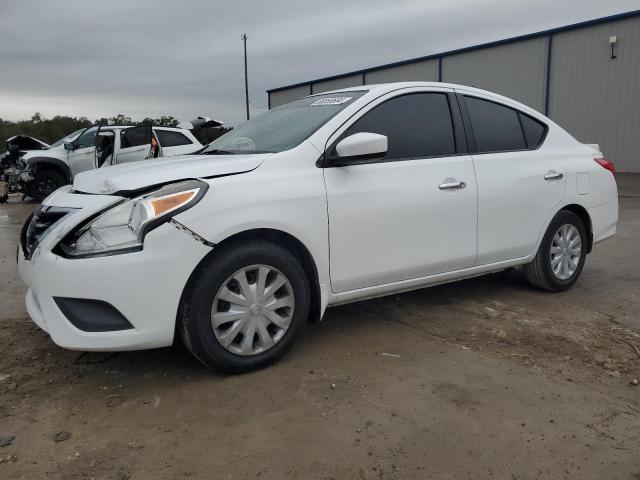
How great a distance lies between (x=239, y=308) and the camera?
2.98 metres

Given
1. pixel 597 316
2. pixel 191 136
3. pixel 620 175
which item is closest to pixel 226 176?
pixel 597 316

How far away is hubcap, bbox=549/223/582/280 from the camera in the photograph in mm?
4632

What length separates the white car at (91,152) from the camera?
37.3ft

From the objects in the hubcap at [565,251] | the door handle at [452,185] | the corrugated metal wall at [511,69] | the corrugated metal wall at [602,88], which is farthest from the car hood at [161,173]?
the corrugated metal wall at [511,69]

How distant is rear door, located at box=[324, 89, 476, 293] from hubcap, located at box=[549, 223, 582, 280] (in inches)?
42.5

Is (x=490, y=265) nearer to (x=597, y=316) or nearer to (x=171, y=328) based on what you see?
(x=597, y=316)

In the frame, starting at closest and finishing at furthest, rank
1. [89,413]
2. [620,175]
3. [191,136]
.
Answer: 1. [89,413]
2. [191,136]
3. [620,175]

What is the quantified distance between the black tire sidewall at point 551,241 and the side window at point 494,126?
27.8 inches

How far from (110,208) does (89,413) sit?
1011 millimetres

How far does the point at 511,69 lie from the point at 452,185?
719 inches

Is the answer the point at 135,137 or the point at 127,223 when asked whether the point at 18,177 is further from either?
the point at 127,223

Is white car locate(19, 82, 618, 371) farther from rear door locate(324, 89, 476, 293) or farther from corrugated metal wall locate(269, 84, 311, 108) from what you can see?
corrugated metal wall locate(269, 84, 311, 108)

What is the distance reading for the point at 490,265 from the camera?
417 centimetres

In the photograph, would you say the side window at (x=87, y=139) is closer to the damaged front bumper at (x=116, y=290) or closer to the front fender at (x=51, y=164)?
the front fender at (x=51, y=164)
